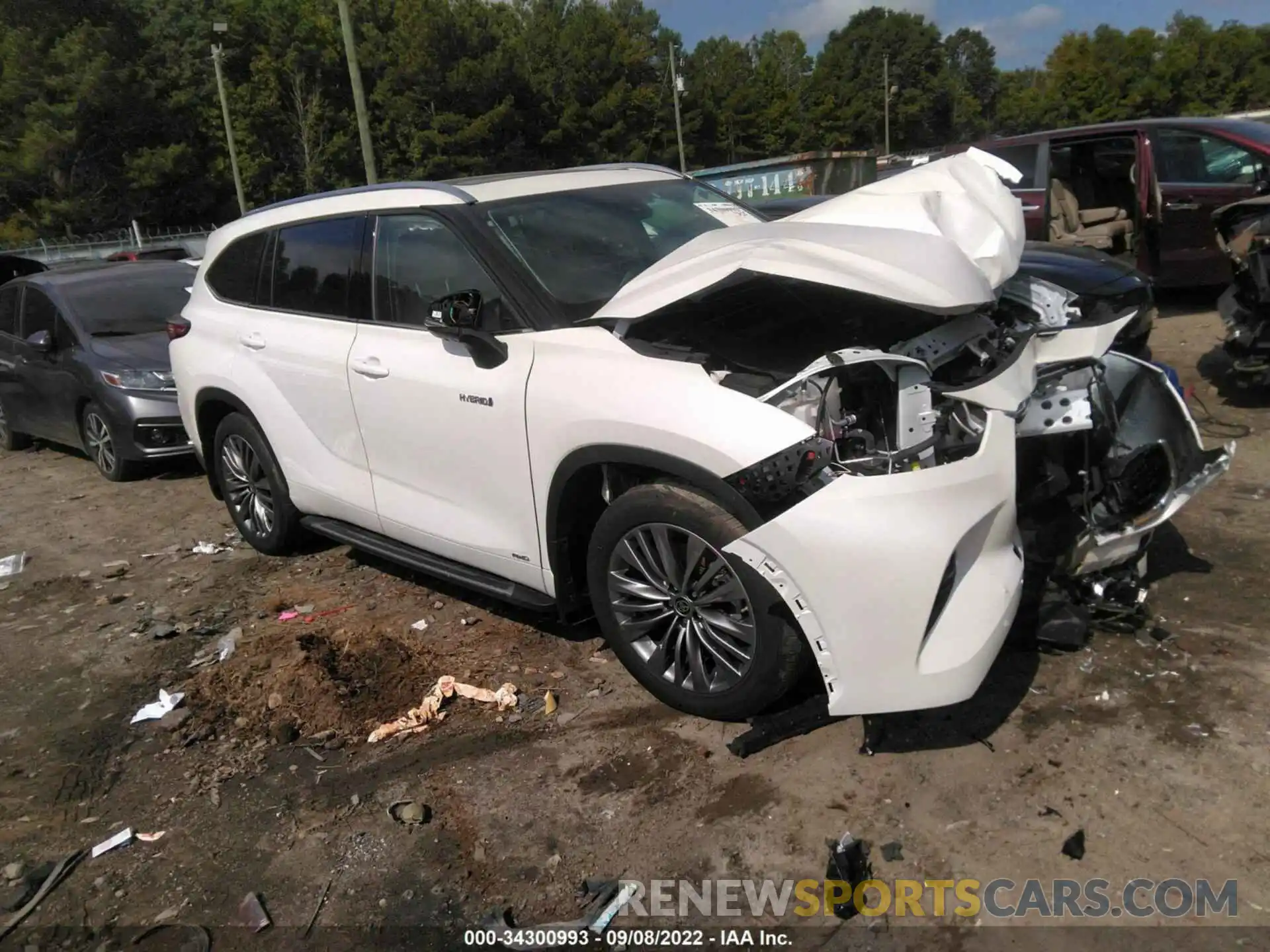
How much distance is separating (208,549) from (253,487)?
923 mm

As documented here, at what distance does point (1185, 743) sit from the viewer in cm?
318

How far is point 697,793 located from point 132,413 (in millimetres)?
6428

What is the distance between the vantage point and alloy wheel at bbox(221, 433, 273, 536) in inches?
221

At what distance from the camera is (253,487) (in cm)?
571

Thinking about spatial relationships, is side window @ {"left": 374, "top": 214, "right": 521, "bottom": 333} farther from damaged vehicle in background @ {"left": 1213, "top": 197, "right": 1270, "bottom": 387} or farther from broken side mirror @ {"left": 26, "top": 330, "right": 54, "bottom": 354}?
broken side mirror @ {"left": 26, "top": 330, "right": 54, "bottom": 354}

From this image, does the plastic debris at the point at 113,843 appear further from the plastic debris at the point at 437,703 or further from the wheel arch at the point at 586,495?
the wheel arch at the point at 586,495

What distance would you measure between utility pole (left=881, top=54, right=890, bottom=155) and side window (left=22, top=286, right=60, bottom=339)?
297 ft

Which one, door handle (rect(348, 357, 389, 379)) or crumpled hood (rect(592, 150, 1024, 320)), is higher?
crumpled hood (rect(592, 150, 1024, 320))

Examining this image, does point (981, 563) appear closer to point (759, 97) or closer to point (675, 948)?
point (675, 948)

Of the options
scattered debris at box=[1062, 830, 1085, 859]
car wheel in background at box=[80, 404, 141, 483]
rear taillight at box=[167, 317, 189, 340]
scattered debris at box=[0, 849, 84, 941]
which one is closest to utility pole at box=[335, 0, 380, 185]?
car wheel in background at box=[80, 404, 141, 483]

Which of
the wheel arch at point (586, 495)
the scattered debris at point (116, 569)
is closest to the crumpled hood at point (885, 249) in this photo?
the wheel arch at point (586, 495)

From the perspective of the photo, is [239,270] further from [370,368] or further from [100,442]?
[100,442]

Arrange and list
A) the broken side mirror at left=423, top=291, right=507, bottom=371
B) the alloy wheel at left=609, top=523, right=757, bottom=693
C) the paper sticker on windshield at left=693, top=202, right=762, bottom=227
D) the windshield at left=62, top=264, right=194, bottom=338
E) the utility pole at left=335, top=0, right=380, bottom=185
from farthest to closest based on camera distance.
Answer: the utility pole at left=335, top=0, right=380, bottom=185 → the windshield at left=62, top=264, right=194, bottom=338 → the paper sticker on windshield at left=693, top=202, right=762, bottom=227 → the broken side mirror at left=423, top=291, right=507, bottom=371 → the alloy wheel at left=609, top=523, right=757, bottom=693

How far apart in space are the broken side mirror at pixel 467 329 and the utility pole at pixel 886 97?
94.3 metres
